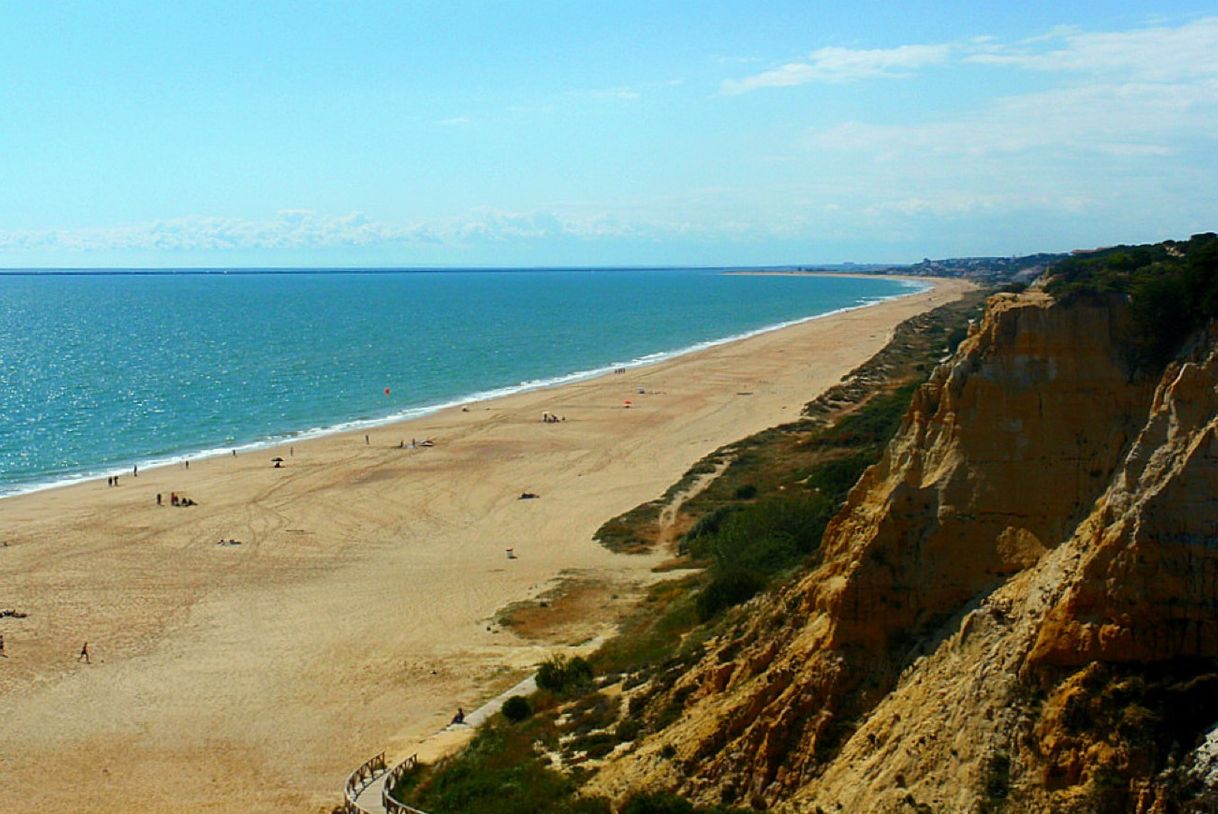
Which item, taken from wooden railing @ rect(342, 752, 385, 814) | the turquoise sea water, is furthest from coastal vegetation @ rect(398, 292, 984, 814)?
the turquoise sea water

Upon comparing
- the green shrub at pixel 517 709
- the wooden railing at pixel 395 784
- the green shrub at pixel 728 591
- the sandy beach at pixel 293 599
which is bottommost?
the sandy beach at pixel 293 599

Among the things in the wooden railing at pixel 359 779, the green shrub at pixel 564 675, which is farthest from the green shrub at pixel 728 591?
the wooden railing at pixel 359 779

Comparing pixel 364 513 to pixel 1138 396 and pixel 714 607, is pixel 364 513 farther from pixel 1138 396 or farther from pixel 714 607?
pixel 1138 396

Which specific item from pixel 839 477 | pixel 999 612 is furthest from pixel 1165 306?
pixel 839 477

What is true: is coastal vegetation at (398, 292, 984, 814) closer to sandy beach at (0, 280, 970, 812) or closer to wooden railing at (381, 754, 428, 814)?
wooden railing at (381, 754, 428, 814)

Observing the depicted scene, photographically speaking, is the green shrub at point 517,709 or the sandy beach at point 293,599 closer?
the green shrub at point 517,709

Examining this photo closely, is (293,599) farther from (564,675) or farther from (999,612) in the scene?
(999,612)

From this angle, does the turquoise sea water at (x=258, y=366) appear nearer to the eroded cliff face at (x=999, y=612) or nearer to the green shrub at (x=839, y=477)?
the green shrub at (x=839, y=477)
